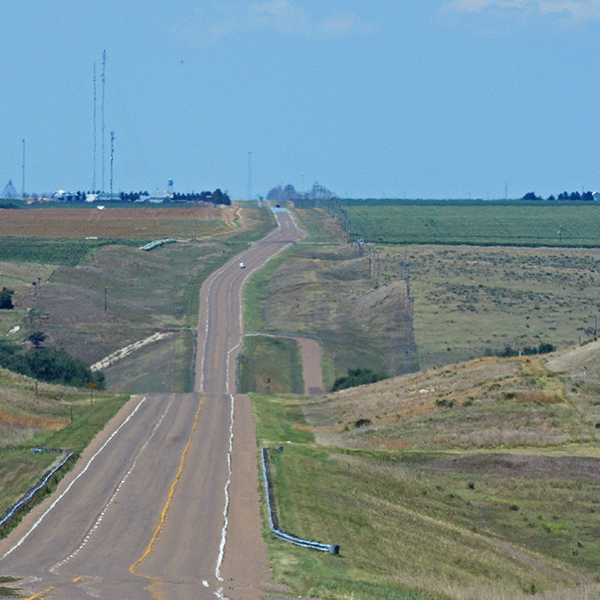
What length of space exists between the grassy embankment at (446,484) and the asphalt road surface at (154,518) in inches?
56.4

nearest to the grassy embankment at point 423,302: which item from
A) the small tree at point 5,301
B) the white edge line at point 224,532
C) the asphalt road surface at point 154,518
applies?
the small tree at point 5,301

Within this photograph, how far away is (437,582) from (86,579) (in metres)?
9.53

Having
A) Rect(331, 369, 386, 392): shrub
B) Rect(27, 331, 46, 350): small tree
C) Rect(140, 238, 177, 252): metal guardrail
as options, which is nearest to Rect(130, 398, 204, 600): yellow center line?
Rect(331, 369, 386, 392): shrub

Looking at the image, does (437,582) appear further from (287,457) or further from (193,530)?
(287,457)

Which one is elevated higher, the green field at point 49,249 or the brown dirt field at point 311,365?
the green field at point 49,249

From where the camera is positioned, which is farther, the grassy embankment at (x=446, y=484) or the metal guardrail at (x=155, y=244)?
the metal guardrail at (x=155, y=244)

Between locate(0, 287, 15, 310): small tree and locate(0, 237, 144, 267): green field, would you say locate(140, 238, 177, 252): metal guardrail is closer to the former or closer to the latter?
locate(0, 237, 144, 267): green field

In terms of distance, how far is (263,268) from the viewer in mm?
134375

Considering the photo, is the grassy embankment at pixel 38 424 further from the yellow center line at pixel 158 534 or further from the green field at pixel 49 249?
the green field at pixel 49 249

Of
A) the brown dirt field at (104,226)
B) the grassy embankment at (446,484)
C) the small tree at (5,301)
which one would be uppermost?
the brown dirt field at (104,226)

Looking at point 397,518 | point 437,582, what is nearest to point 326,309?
point 397,518

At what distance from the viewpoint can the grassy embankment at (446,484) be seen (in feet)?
95.8

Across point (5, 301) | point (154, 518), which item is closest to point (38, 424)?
point (154, 518)

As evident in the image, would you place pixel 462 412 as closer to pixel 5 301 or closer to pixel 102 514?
pixel 102 514
